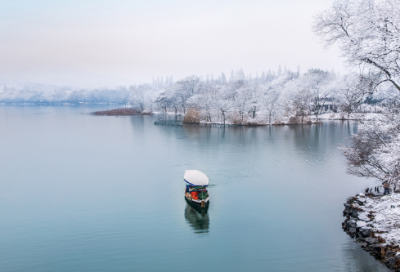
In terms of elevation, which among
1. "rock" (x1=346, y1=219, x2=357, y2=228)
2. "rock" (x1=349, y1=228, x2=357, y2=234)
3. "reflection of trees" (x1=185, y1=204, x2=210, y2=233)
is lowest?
"reflection of trees" (x1=185, y1=204, x2=210, y2=233)

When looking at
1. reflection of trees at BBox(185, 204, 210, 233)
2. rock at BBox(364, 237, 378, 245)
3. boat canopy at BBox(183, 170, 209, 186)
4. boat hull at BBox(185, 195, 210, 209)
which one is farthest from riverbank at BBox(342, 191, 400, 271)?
boat canopy at BBox(183, 170, 209, 186)

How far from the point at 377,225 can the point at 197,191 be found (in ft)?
27.7

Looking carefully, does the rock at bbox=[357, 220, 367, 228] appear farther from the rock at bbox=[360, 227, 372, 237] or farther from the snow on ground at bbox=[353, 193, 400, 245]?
the rock at bbox=[360, 227, 372, 237]

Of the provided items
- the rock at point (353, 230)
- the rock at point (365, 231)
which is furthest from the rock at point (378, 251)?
the rock at point (353, 230)

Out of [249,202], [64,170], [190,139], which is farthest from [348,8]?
[190,139]

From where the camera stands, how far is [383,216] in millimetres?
13781

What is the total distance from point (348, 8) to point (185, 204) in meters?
12.3

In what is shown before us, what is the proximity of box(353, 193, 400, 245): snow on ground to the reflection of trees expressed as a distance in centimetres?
681

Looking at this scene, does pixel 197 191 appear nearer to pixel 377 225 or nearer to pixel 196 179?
pixel 196 179

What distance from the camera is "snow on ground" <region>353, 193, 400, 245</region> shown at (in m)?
12.2

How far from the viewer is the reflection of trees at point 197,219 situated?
14.9 metres

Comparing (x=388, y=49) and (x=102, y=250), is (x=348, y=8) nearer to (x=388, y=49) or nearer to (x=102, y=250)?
(x=388, y=49)

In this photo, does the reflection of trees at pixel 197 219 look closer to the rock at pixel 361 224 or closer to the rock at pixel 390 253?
the rock at pixel 361 224

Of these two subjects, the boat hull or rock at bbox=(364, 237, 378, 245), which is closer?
rock at bbox=(364, 237, 378, 245)
